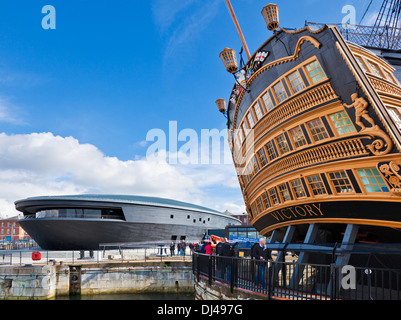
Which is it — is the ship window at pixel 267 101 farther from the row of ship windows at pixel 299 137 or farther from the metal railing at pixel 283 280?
the metal railing at pixel 283 280

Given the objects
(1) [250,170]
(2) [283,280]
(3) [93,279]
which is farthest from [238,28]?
(3) [93,279]

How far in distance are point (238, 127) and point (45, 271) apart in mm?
15913

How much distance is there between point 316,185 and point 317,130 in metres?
2.26

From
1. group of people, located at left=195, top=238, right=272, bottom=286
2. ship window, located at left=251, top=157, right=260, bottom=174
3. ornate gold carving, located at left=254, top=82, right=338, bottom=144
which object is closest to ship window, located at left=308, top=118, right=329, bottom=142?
ornate gold carving, located at left=254, top=82, right=338, bottom=144

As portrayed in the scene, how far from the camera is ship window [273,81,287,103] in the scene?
14.2 meters

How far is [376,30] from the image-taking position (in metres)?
21.0

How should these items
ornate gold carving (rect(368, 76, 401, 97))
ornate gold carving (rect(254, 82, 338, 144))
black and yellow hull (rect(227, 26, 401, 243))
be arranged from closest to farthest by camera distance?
black and yellow hull (rect(227, 26, 401, 243)), ornate gold carving (rect(368, 76, 401, 97)), ornate gold carving (rect(254, 82, 338, 144))

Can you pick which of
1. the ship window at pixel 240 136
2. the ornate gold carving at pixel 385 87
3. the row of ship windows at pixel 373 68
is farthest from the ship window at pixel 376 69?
the ship window at pixel 240 136

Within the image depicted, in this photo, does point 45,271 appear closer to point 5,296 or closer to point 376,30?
point 5,296

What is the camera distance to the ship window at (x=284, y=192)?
1479 centimetres

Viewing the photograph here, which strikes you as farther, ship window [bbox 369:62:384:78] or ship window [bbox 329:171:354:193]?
ship window [bbox 369:62:384:78]

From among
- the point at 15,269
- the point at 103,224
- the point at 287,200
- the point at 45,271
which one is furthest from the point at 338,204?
the point at 103,224

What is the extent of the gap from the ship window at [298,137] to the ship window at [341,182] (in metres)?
1.88

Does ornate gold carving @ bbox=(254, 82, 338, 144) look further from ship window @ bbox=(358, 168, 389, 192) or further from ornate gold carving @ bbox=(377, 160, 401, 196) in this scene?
ornate gold carving @ bbox=(377, 160, 401, 196)
